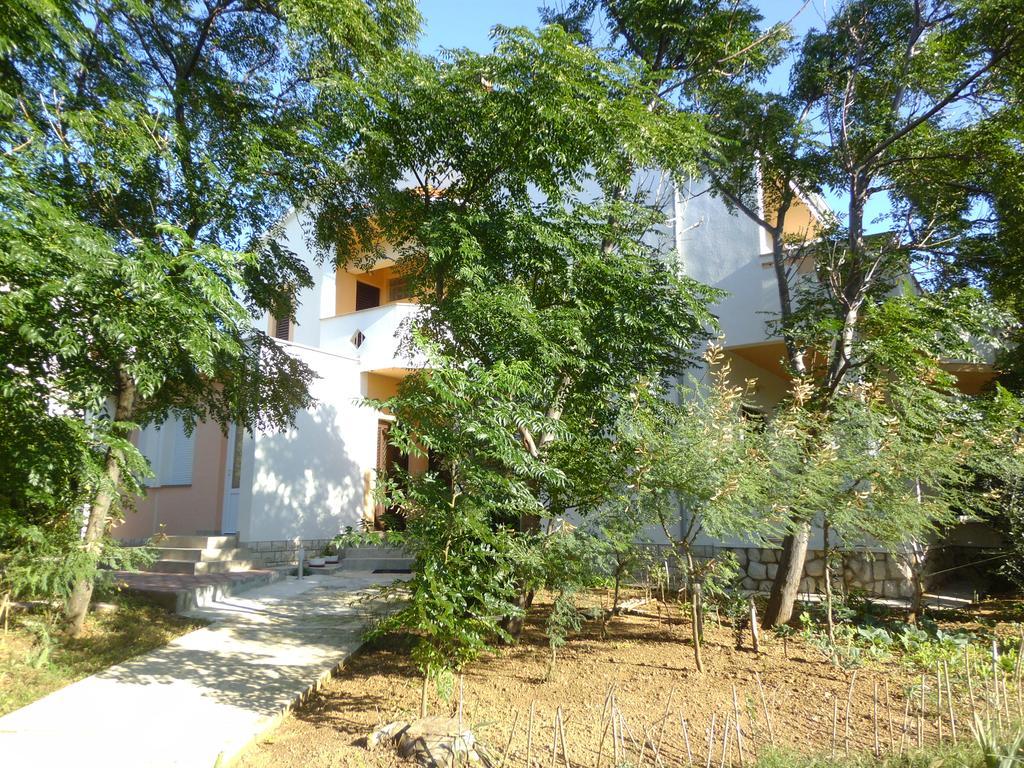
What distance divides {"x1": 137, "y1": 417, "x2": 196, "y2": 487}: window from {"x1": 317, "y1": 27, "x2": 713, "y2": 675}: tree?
8428mm

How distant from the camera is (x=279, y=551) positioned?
1265 centimetres

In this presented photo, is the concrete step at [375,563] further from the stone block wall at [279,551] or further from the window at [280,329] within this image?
the window at [280,329]

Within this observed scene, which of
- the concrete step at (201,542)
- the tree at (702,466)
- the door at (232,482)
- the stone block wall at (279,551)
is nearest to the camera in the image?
the tree at (702,466)

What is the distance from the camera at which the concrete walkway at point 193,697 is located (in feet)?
16.0

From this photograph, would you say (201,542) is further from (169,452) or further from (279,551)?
(169,452)

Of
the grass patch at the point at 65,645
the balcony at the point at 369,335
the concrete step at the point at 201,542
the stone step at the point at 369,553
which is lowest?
the grass patch at the point at 65,645

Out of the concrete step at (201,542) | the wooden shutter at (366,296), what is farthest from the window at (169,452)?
the wooden shutter at (366,296)

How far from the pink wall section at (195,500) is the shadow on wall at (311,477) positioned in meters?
1.87

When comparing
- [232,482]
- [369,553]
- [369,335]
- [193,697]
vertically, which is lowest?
[193,697]

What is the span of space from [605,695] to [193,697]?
11.2ft

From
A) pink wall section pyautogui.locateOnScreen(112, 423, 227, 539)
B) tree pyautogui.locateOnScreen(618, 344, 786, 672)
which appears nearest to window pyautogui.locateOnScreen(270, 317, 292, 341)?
pink wall section pyautogui.locateOnScreen(112, 423, 227, 539)

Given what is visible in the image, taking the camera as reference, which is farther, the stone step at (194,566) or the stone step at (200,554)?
the stone step at (200,554)

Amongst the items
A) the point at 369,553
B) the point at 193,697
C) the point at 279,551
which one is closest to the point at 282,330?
the point at 279,551

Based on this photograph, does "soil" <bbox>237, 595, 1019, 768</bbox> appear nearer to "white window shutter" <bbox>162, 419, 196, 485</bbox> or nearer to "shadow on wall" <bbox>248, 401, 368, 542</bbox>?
"shadow on wall" <bbox>248, 401, 368, 542</bbox>
